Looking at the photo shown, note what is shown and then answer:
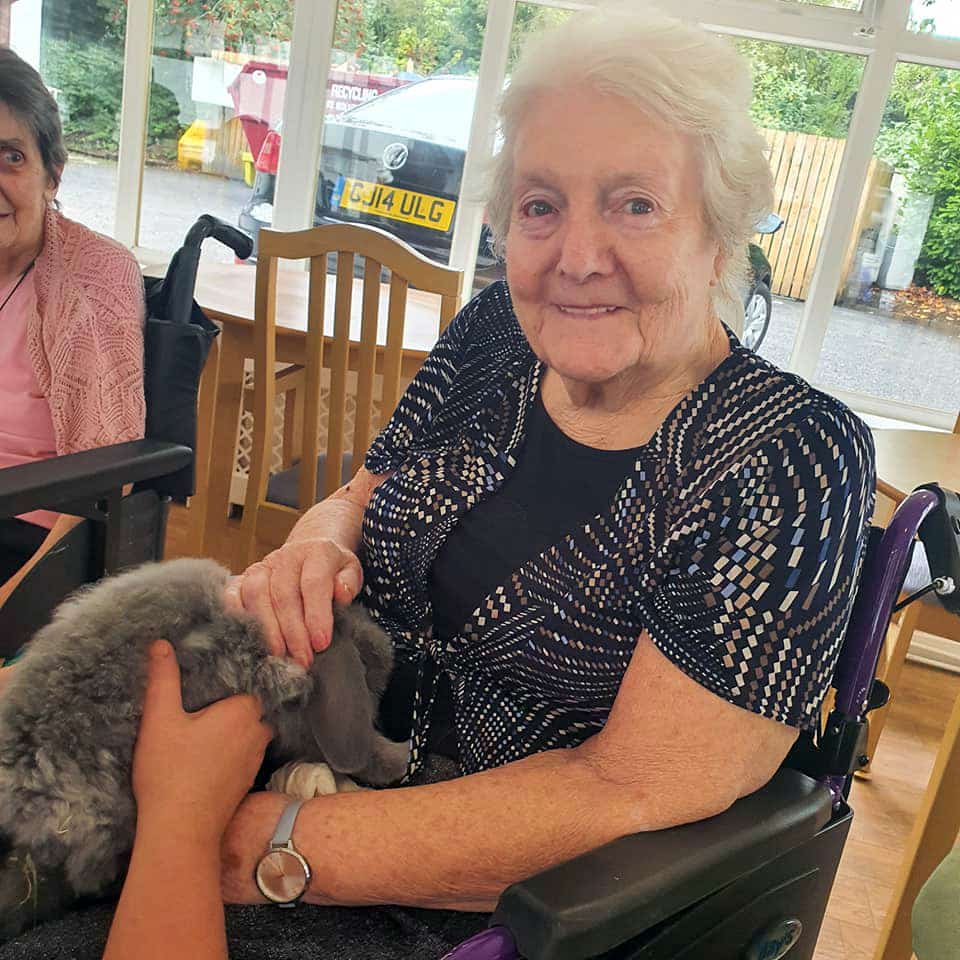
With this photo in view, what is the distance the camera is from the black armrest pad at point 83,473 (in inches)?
49.0

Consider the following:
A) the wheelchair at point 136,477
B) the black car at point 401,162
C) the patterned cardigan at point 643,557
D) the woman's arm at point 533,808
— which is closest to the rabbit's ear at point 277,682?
the woman's arm at point 533,808

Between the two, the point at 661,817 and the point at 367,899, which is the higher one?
the point at 661,817

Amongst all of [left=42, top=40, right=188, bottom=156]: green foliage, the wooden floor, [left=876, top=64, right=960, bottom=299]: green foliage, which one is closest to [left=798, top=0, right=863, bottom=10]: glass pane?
[left=876, top=64, right=960, bottom=299]: green foliage

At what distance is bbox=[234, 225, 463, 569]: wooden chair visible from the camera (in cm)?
217

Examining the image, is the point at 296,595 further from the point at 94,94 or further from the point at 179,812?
the point at 94,94

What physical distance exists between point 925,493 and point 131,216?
3.83 metres

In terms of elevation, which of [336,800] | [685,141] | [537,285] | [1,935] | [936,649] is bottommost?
[936,649]

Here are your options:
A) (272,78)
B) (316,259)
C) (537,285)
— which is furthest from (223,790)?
(272,78)

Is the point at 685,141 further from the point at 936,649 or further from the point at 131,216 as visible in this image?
the point at 131,216

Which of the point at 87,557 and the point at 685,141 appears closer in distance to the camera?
the point at 685,141

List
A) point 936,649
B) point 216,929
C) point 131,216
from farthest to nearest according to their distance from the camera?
1. point 131,216
2. point 936,649
3. point 216,929

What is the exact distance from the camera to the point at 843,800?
107cm

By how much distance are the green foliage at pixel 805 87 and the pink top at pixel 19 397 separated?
2603 mm

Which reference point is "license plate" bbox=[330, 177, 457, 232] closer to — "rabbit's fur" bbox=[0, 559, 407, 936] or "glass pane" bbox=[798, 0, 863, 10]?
"glass pane" bbox=[798, 0, 863, 10]
